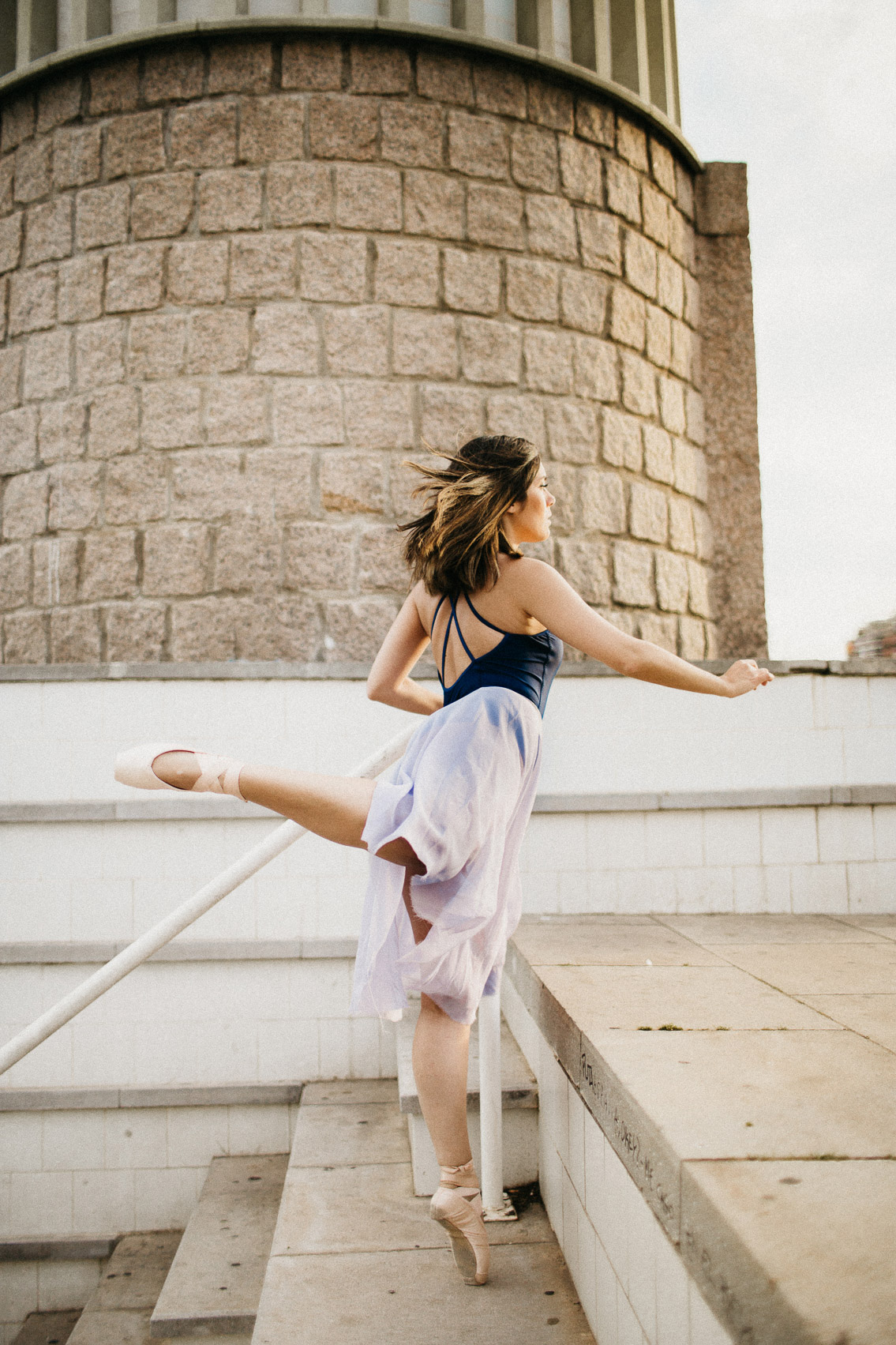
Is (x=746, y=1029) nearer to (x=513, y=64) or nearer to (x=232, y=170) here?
(x=232, y=170)

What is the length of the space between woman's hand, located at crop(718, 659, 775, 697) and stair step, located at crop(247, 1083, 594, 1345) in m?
1.31

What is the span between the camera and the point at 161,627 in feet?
16.8

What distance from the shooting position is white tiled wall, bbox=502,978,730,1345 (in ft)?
4.01

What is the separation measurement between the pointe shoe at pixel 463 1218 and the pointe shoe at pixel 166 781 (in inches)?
34.3

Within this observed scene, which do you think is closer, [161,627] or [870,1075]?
[870,1075]

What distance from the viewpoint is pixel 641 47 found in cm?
595

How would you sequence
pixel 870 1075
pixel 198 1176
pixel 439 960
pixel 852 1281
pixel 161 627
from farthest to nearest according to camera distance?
1. pixel 161 627
2. pixel 198 1176
3. pixel 439 960
4. pixel 870 1075
5. pixel 852 1281

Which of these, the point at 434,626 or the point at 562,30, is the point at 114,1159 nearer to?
the point at 434,626

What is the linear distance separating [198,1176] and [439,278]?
4.67 m

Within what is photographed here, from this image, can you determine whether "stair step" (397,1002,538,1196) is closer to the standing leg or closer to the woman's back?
the standing leg

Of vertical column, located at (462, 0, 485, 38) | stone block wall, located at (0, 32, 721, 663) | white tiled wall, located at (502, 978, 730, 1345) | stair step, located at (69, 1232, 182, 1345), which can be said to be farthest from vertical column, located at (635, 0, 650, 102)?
stair step, located at (69, 1232, 182, 1345)

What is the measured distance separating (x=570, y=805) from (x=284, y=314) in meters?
3.24

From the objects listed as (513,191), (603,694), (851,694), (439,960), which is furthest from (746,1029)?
(513,191)

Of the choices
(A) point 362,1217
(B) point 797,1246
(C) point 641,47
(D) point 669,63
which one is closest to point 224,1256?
(A) point 362,1217
